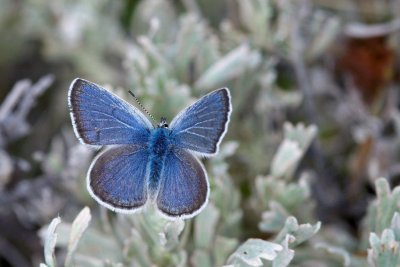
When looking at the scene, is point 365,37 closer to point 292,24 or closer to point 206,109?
point 292,24

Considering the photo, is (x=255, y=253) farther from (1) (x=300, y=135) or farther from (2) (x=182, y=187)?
(1) (x=300, y=135)

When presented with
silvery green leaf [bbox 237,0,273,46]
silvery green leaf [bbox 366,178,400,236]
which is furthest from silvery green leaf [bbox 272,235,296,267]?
silvery green leaf [bbox 237,0,273,46]

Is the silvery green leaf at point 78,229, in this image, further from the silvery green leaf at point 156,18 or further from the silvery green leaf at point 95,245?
the silvery green leaf at point 156,18

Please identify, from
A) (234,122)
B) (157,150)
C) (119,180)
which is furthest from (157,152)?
(234,122)

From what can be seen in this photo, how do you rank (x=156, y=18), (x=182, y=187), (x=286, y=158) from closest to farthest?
(x=182, y=187)
(x=286, y=158)
(x=156, y=18)

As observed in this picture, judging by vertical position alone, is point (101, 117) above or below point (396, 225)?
above

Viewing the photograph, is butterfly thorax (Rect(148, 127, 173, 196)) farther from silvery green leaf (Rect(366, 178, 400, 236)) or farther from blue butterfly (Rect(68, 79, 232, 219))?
silvery green leaf (Rect(366, 178, 400, 236))
